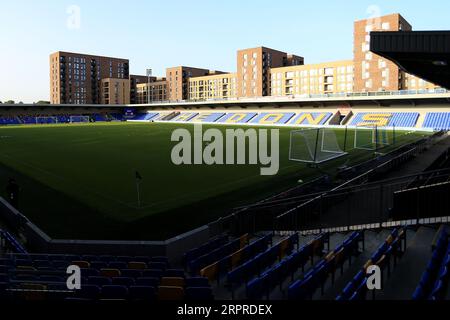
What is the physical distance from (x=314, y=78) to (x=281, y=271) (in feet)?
385

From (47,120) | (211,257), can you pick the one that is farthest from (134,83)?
(211,257)

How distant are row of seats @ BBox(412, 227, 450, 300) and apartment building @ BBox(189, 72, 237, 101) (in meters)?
138

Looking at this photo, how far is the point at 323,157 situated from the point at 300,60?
12824cm

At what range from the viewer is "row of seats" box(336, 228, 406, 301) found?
6565mm

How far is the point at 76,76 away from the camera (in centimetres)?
15662

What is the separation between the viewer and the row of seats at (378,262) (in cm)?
656

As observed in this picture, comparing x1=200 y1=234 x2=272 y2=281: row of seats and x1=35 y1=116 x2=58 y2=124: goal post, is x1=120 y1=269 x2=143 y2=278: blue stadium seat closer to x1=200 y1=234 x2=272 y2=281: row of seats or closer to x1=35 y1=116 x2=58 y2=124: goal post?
x1=200 y1=234 x2=272 y2=281: row of seats

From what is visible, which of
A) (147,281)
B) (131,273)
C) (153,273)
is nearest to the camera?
(147,281)

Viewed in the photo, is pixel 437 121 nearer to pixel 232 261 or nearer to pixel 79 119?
pixel 232 261

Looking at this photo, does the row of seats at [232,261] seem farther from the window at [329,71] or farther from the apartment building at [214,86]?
the apartment building at [214,86]

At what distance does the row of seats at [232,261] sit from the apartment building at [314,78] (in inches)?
4279

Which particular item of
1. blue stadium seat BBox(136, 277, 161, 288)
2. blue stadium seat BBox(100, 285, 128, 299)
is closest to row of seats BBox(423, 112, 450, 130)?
blue stadium seat BBox(136, 277, 161, 288)
